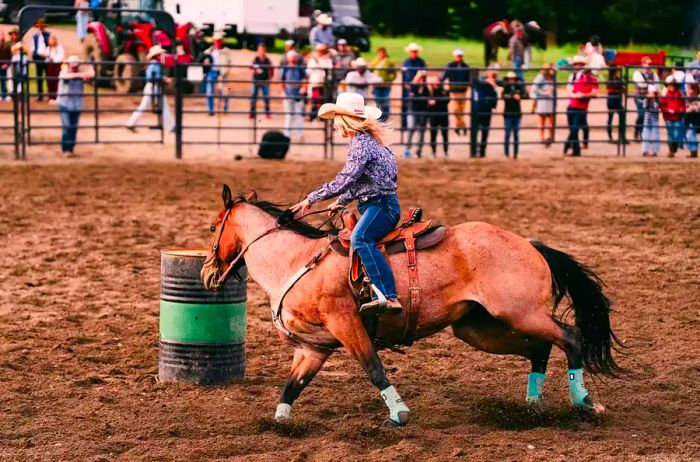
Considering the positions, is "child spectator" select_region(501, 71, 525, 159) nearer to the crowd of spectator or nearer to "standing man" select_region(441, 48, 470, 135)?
the crowd of spectator

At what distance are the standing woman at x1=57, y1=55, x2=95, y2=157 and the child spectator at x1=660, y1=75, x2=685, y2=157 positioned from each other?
33.4 ft

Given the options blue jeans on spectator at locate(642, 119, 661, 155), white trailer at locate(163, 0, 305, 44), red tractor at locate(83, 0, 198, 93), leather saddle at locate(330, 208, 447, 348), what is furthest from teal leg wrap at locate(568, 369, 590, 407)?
white trailer at locate(163, 0, 305, 44)

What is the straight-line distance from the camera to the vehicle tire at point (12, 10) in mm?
25297

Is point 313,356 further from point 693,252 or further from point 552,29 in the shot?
point 552,29

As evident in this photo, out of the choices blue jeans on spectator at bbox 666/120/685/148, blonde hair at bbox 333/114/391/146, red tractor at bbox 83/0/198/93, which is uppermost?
red tractor at bbox 83/0/198/93

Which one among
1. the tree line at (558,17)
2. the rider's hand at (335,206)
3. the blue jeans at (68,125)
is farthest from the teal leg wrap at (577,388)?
the tree line at (558,17)

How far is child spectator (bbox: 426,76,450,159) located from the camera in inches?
805

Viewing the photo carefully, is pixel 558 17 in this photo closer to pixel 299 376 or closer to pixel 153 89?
pixel 153 89

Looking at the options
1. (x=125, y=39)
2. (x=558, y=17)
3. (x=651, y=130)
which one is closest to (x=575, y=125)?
(x=651, y=130)

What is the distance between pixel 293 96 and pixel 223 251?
1447 cm

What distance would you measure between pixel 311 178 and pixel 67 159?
4557 millimetres

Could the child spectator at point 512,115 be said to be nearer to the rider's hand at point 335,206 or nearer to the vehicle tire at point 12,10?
the vehicle tire at point 12,10

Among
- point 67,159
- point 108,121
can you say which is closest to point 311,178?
point 67,159

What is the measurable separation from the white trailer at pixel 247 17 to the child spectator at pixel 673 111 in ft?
40.7
